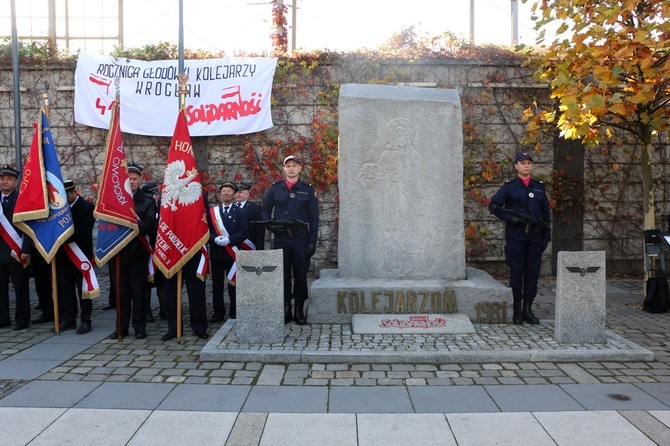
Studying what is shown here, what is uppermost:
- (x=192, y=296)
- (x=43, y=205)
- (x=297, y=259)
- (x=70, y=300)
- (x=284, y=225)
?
(x=43, y=205)

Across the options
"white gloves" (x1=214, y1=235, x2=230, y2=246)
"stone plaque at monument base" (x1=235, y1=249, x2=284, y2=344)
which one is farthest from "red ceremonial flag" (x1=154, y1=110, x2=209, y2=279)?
"stone plaque at monument base" (x1=235, y1=249, x2=284, y2=344)

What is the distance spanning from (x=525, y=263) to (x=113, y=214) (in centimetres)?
468

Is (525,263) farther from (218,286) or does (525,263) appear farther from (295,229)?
(218,286)

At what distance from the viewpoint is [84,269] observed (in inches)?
251

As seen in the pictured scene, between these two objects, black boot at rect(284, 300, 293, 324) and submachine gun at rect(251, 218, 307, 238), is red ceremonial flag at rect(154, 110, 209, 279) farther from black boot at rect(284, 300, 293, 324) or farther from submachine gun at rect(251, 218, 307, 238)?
black boot at rect(284, 300, 293, 324)

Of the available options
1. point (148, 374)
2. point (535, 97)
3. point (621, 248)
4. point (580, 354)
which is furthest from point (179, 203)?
point (621, 248)

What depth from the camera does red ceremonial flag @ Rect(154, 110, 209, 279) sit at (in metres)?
5.88

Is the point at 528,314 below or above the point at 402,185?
below

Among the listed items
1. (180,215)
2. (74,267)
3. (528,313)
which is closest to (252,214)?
(180,215)

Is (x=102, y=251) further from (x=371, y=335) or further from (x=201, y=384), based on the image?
(x=371, y=335)

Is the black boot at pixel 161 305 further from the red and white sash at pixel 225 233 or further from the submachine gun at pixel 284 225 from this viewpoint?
the submachine gun at pixel 284 225

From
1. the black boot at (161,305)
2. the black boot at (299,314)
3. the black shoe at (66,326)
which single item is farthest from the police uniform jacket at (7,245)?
the black boot at (299,314)

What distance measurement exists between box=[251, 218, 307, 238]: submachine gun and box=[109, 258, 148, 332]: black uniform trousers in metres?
1.39

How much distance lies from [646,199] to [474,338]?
13.9 feet
